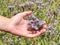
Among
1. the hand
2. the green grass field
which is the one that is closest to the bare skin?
the hand

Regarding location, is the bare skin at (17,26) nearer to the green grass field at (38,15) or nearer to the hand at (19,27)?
the hand at (19,27)

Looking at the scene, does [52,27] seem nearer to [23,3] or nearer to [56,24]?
[56,24]

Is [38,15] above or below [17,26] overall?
below

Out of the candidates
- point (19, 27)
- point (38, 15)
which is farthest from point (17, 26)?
point (38, 15)

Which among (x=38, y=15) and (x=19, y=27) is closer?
(x=19, y=27)

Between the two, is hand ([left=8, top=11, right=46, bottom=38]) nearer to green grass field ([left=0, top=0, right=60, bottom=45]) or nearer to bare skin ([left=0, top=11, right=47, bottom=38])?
bare skin ([left=0, top=11, right=47, bottom=38])

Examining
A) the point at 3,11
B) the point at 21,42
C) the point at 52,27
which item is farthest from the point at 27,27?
the point at 3,11

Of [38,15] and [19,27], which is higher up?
[19,27]

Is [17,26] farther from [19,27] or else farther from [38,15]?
[38,15]
